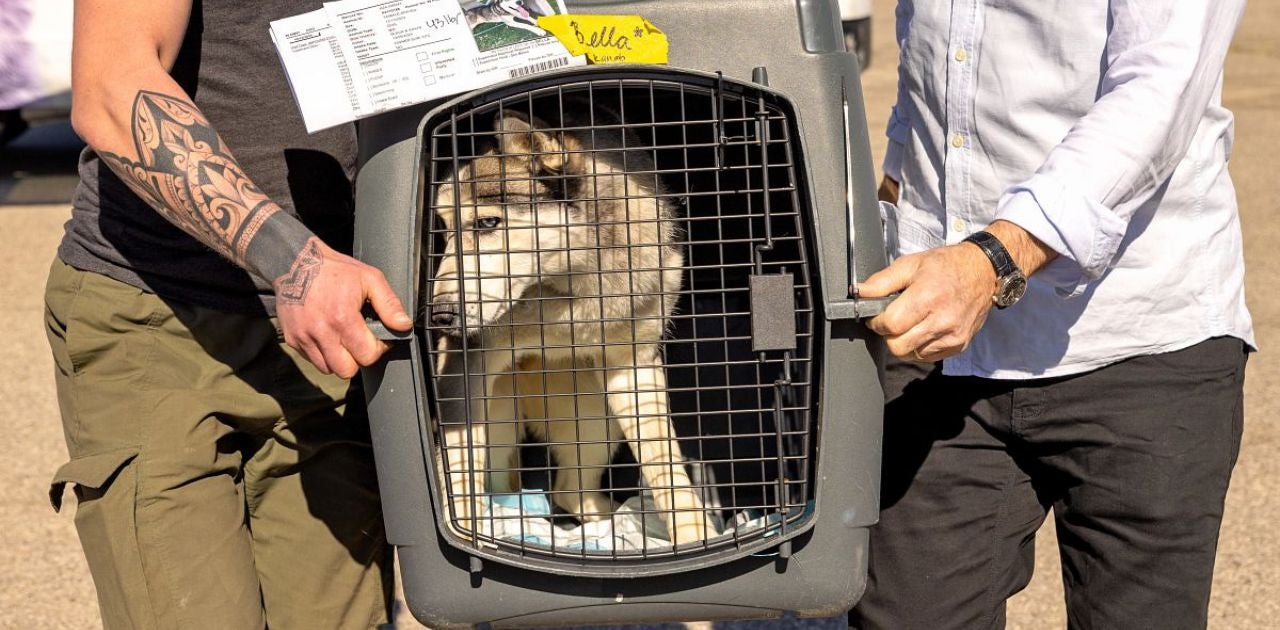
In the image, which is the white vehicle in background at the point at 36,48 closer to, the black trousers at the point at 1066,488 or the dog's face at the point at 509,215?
the dog's face at the point at 509,215

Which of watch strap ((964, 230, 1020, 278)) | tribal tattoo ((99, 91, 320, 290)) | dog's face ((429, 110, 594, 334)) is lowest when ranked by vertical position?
dog's face ((429, 110, 594, 334))

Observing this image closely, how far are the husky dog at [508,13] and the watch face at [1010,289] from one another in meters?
0.71

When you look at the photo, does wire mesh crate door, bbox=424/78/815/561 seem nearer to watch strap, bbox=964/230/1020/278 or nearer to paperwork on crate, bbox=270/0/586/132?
paperwork on crate, bbox=270/0/586/132

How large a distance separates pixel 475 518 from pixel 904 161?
1.08m

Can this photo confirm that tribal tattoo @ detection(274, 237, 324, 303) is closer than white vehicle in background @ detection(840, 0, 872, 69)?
Yes

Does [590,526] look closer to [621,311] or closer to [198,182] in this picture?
[621,311]

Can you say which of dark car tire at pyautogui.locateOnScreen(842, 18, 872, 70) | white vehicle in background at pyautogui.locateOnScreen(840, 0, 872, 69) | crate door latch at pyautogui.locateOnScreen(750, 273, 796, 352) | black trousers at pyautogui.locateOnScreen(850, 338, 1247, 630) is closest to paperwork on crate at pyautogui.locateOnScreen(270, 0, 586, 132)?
crate door latch at pyautogui.locateOnScreen(750, 273, 796, 352)

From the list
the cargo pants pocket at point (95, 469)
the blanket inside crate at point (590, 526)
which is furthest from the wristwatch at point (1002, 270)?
the cargo pants pocket at point (95, 469)

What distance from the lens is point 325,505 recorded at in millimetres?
2438

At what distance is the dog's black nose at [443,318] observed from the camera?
6.66ft

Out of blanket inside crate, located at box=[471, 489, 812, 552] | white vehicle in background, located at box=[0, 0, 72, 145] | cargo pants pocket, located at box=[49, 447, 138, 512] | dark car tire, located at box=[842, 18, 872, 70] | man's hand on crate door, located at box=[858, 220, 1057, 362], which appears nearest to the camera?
man's hand on crate door, located at box=[858, 220, 1057, 362]

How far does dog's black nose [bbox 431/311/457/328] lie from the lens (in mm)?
2031

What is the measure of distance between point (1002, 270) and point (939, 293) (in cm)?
10

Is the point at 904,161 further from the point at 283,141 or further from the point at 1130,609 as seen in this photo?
the point at 283,141
